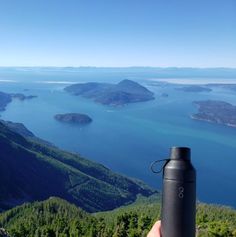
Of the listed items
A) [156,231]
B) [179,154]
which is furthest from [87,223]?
[179,154]

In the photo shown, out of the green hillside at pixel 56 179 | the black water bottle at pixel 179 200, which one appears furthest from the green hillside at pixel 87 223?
the green hillside at pixel 56 179

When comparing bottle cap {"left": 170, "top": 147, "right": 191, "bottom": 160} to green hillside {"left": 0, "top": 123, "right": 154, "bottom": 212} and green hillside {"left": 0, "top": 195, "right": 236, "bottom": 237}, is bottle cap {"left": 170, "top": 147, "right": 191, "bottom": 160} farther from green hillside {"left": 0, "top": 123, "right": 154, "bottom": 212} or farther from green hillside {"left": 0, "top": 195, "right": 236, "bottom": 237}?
green hillside {"left": 0, "top": 123, "right": 154, "bottom": 212}

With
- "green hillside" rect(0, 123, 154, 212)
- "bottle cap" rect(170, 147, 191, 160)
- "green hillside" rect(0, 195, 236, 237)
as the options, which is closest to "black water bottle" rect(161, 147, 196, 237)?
"bottle cap" rect(170, 147, 191, 160)

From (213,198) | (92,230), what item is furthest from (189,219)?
(213,198)

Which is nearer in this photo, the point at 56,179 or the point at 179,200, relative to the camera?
the point at 179,200

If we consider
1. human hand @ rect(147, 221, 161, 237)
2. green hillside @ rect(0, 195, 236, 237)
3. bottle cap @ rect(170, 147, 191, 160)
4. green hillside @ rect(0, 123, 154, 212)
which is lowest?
green hillside @ rect(0, 123, 154, 212)

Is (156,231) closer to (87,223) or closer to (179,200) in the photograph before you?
(179,200)
